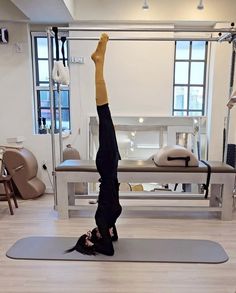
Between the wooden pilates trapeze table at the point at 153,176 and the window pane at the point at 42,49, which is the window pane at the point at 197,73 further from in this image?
the window pane at the point at 42,49

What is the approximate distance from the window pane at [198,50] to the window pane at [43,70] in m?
2.38

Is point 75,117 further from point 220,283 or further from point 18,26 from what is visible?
point 220,283

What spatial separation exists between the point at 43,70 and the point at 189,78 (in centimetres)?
237

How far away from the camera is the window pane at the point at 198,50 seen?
15.2 ft

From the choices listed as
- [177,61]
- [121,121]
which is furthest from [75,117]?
[177,61]

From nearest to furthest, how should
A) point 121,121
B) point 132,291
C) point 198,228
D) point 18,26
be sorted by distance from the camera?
point 132,291 → point 198,228 → point 18,26 → point 121,121

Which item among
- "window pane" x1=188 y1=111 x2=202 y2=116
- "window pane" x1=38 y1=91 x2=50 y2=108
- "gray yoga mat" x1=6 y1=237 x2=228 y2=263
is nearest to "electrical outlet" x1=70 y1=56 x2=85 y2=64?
"window pane" x1=38 y1=91 x2=50 y2=108

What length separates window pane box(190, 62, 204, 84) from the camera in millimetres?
4691

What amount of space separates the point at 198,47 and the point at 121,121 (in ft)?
5.70

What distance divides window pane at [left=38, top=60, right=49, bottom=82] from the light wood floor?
239 cm

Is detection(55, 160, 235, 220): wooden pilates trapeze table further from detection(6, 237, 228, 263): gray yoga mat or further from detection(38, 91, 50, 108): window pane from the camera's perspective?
detection(38, 91, 50, 108): window pane

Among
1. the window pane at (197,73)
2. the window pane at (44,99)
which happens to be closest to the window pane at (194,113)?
the window pane at (197,73)

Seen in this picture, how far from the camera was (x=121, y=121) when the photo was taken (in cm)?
452

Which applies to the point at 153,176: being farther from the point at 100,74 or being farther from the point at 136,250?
the point at 100,74
